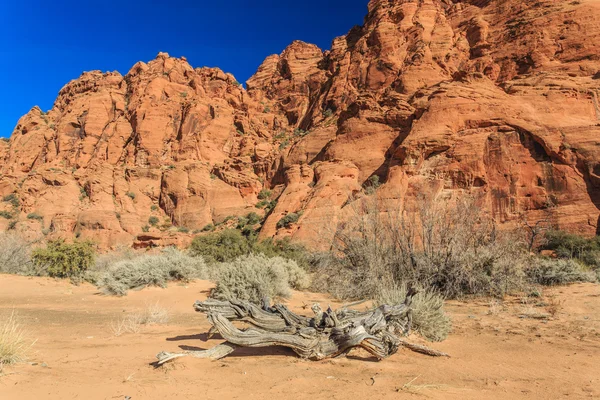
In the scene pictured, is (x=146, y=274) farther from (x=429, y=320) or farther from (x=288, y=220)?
(x=288, y=220)

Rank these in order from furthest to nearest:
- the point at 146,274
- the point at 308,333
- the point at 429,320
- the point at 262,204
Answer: the point at 262,204
the point at 146,274
the point at 429,320
the point at 308,333

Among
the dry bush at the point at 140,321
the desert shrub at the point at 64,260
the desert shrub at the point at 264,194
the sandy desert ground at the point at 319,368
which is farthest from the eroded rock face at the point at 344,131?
the desert shrub at the point at 64,260

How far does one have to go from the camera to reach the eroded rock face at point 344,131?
992 inches

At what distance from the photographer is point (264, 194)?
4334 centimetres

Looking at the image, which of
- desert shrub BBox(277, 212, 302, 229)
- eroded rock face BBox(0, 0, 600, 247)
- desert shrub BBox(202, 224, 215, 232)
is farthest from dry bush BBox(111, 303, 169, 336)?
desert shrub BBox(202, 224, 215, 232)

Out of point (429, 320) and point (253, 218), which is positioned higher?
point (253, 218)

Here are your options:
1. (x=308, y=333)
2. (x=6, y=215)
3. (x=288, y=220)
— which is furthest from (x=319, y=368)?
(x=6, y=215)

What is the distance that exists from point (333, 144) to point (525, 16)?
25.7 m

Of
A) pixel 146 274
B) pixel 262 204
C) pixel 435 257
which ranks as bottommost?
pixel 146 274

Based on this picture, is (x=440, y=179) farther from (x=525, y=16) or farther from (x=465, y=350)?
(x=525, y=16)

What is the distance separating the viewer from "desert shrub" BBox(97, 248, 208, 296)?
1146 cm

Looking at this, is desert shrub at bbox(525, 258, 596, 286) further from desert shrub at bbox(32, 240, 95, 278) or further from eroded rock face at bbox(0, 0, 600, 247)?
desert shrub at bbox(32, 240, 95, 278)

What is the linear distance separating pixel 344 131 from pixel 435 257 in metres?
28.5

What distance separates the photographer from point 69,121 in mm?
53656
